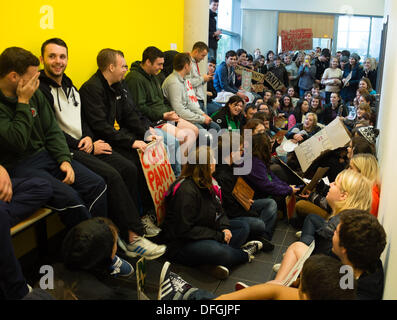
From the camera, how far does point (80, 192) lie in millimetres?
2834

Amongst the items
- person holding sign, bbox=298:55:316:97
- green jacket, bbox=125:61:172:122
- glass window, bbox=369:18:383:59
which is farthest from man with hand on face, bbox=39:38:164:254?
glass window, bbox=369:18:383:59

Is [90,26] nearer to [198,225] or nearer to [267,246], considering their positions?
[198,225]

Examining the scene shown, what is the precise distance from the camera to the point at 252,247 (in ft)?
11.0

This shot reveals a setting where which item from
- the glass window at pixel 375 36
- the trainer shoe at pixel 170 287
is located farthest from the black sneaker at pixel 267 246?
the glass window at pixel 375 36

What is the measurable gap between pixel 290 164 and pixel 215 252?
2390 mm

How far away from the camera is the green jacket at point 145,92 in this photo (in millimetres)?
4219

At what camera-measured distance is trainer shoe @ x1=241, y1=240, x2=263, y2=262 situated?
328 centimetres

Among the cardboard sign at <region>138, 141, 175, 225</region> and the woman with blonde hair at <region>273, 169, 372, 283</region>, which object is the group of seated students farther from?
the cardboard sign at <region>138, 141, 175, 225</region>

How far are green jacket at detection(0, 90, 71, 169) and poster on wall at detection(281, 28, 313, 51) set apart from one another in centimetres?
981

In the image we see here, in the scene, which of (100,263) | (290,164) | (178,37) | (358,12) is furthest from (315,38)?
(100,263)

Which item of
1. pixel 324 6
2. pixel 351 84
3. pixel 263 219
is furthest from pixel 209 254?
pixel 324 6

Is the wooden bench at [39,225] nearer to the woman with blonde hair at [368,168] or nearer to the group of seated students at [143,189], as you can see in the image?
the group of seated students at [143,189]

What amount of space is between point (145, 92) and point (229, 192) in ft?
5.00
